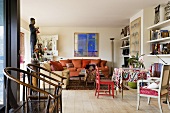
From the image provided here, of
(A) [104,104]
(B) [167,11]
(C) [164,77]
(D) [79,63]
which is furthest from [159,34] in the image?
(D) [79,63]

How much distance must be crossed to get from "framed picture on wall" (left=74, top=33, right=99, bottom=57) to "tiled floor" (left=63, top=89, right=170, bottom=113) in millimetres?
4893

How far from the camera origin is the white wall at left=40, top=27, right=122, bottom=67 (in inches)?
394

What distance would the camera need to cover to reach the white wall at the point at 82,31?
394 inches

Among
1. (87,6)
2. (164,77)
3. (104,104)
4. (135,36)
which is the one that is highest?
(87,6)

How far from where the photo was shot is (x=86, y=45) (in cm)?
1010

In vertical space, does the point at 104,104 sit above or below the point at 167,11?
below

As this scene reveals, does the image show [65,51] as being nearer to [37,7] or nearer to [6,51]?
[37,7]

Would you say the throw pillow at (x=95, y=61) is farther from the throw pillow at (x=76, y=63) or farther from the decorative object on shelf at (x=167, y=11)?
the decorative object on shelf at (x=167, y=11)

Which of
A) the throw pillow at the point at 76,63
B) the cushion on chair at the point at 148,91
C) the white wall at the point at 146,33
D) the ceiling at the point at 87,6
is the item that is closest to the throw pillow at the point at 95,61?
the throw pillow at the point at 76,63

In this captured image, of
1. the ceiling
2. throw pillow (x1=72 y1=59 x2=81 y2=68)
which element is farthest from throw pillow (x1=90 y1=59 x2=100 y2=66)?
the ceiling

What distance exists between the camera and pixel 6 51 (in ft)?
9.27

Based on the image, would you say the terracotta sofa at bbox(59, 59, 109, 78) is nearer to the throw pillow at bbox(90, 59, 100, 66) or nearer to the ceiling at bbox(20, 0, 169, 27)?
the throw pillow at bbox(90, 59, 100, 66)

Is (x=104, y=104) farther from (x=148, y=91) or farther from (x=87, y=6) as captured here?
(x=87, y=6)

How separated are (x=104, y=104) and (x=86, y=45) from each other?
6.01 m
